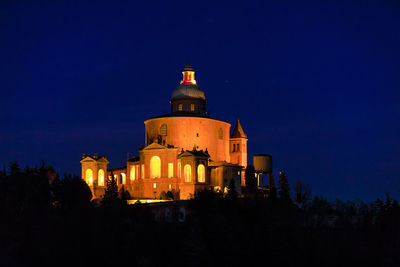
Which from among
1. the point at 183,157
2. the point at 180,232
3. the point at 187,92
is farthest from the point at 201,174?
the point at 180,232

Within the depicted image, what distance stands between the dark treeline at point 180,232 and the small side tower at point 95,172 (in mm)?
8612

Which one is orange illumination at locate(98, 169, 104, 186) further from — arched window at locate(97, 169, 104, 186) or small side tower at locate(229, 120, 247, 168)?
small side tower at locate(229, 120, 247, 168)

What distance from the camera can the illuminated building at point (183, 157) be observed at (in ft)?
237

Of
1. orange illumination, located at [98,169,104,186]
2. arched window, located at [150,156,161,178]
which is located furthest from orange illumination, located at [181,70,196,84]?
orange illumination, located at [98,169,104,186]

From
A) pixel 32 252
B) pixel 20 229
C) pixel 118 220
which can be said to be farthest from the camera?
pixel 118 220

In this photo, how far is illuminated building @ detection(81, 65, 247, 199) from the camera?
237 feet

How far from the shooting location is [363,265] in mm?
53156

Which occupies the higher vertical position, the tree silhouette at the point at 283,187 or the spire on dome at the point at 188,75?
the spire on dome at the point at 188,75

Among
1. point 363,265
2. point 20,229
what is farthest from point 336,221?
point 20,229

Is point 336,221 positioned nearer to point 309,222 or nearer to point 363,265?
point 309,222

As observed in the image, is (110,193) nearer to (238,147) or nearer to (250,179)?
(250,179)

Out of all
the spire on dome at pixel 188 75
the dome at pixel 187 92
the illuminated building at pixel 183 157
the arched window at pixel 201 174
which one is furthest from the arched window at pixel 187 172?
the spire on dome at pixel 188 75

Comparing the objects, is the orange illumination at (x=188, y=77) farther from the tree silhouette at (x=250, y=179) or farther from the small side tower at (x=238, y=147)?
the tree silhouette at (x=250, y=179)

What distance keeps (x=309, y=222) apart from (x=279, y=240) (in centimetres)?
1133
